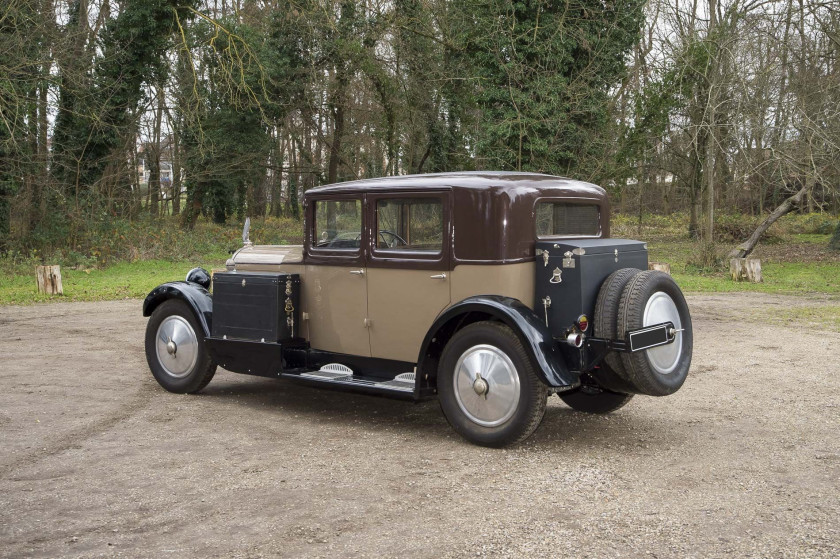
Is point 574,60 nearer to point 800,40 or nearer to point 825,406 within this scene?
point 800,40

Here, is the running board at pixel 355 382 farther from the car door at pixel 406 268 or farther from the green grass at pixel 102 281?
the green grass at pixel 102 281

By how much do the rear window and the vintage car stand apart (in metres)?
0.02

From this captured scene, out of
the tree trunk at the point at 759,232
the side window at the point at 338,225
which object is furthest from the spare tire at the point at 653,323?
the tree trunk at the point at 759,232

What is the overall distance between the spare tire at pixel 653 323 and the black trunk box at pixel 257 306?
261 centimetres

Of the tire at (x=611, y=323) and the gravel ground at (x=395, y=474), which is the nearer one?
the gravel ground at (x=395, y=474)

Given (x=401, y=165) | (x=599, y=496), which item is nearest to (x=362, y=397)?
(x=599, y=496)

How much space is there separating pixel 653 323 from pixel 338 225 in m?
2.51

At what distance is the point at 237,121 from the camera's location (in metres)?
25.5

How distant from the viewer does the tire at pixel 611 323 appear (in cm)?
515

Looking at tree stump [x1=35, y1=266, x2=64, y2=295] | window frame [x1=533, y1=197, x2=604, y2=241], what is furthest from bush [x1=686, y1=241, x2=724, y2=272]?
tree stump [x1=35, y1=266, x2=64, y2=295]

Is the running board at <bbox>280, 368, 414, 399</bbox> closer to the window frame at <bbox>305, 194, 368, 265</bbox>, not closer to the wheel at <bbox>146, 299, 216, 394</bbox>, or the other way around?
the window frame at <bbox>305, 194, 368, 265</bbox>

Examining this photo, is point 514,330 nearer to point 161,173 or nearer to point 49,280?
point 49,280

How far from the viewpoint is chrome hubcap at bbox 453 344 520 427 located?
514cm

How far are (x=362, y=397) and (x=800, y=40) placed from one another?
16.6 metres
